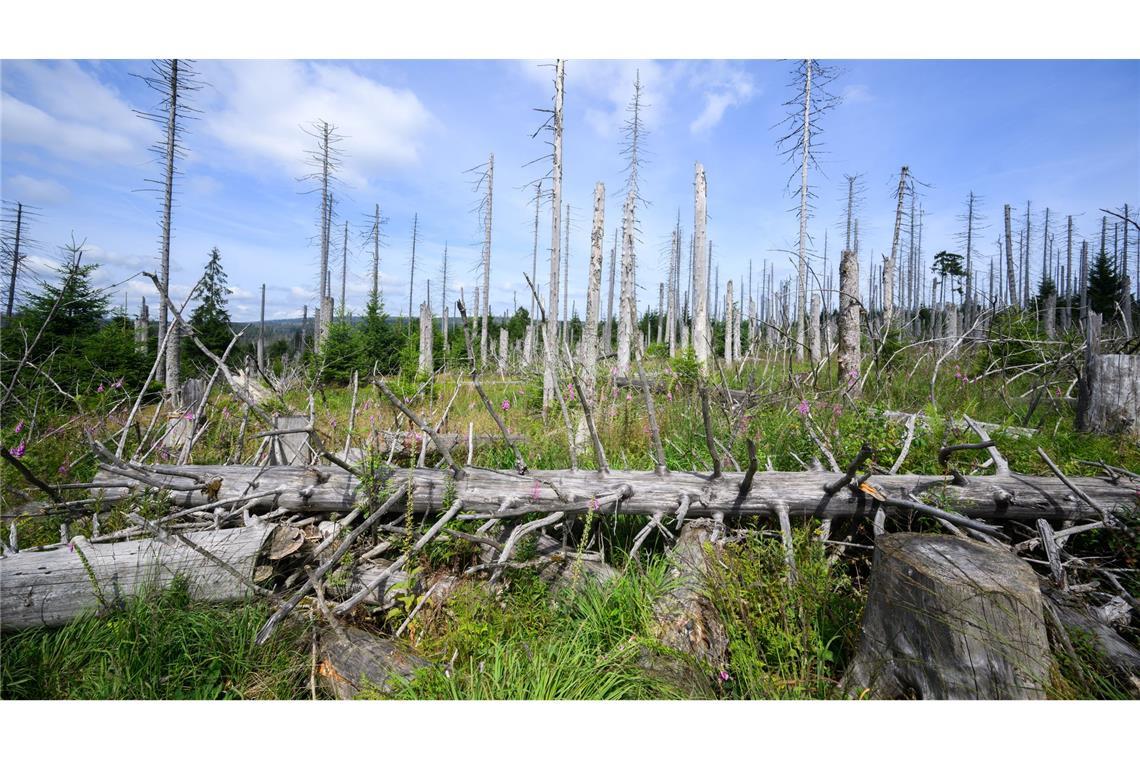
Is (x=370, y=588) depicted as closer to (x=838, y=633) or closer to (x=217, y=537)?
(x=217, y=537)

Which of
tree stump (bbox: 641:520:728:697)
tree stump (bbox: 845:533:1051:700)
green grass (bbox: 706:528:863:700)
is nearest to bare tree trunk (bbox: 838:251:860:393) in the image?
green grass (bbox: 706:528:863:700)

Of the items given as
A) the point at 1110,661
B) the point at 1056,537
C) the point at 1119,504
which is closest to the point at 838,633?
the point at 1110,661

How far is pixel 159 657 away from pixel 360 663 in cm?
84

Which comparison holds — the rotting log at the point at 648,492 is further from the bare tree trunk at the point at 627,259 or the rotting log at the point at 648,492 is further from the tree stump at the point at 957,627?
the bare tree trunk at the point at 627,259

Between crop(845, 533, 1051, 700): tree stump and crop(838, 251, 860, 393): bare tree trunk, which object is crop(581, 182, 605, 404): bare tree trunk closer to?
crop(838, 251, 860, 393): bare tree trunk

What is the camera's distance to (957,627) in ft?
5.49

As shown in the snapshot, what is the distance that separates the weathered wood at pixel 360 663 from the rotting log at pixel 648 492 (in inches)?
32.0

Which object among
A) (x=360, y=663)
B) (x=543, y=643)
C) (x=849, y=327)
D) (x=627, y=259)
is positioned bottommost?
(x=360, y=663)

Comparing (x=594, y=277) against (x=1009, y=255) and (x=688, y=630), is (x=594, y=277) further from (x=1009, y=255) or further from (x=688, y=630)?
(x=1009, y=255)

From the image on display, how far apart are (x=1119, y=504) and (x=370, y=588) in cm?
426

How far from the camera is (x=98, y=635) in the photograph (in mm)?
2234

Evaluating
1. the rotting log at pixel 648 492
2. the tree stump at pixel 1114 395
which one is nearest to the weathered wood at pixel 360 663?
the rotting log at pixel 648 492

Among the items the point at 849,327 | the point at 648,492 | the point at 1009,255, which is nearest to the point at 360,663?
the point at 648,492
